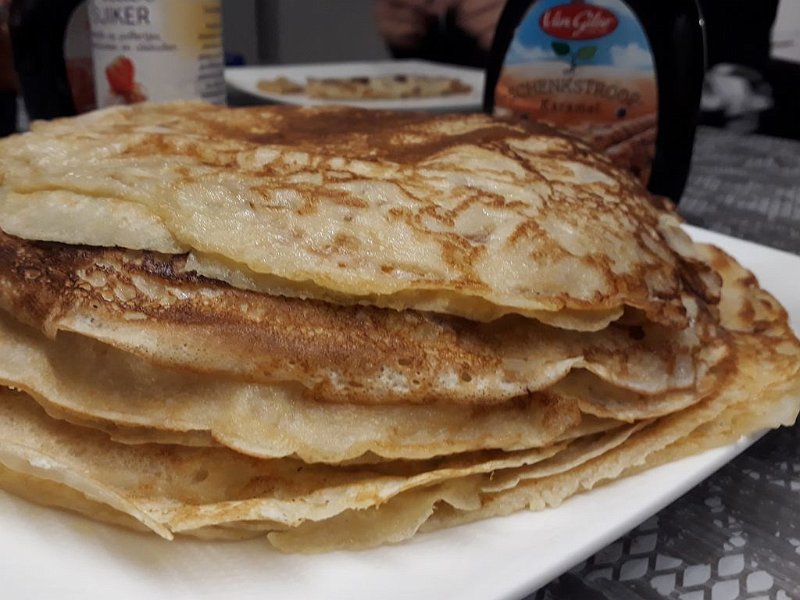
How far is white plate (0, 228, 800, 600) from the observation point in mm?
596

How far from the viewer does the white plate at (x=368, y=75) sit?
2.45m

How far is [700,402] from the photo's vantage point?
80cm

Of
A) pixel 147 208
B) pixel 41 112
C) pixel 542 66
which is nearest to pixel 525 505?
pixel 147 208

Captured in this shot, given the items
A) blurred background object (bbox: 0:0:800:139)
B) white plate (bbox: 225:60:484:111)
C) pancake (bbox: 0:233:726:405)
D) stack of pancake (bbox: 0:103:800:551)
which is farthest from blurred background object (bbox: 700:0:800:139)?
pancake (bbox: 0:233:726:405)

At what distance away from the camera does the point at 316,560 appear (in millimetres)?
639

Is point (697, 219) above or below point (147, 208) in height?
below

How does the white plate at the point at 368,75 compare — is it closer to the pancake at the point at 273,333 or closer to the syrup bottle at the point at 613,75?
the syrup bottle at the point at 613,75

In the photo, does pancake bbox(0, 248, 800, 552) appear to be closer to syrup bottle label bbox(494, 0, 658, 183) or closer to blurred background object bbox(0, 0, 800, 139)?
syrup bottle label bbox(494, 0, 658, 183)

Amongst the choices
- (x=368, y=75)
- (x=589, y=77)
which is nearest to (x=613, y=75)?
(x=589, y=77)

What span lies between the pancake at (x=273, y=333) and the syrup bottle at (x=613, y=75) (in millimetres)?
959

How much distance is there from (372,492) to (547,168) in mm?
489

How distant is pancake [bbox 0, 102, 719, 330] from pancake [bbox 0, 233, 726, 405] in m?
0.03

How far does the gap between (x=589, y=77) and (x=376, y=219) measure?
3.66 ft

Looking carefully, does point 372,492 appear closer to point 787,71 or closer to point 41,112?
point 41,112
